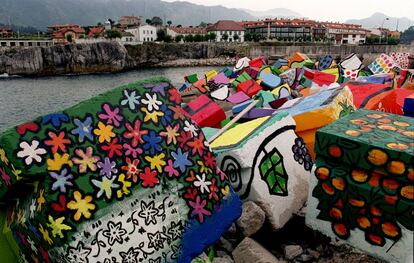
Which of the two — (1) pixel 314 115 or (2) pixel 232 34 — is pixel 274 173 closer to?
(1) pixel 314 115

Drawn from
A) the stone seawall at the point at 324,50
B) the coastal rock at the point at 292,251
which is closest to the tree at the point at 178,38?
the stone seawall at the point at 324,50

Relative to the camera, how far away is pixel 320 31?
96.9 metres

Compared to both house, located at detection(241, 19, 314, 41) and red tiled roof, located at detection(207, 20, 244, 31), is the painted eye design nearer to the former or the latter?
house, located at detection(241, 19, 314, 41)

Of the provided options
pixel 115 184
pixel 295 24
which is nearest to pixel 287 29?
pixel 295 24

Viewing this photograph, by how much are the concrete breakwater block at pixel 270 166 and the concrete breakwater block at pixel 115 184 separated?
438 mm

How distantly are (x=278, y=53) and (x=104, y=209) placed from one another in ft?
214

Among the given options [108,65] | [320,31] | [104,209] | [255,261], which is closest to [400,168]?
[255,261]

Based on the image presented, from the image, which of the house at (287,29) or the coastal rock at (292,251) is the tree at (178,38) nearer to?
the house at (287,29)

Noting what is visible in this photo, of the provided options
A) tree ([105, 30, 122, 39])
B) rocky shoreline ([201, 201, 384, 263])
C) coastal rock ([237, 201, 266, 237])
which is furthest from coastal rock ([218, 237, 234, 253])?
tree ([105, 30, 122, 39])

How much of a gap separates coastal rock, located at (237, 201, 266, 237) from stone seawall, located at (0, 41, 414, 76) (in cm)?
5295

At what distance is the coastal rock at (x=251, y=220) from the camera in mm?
3754

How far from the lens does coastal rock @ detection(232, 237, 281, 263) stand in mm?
3314

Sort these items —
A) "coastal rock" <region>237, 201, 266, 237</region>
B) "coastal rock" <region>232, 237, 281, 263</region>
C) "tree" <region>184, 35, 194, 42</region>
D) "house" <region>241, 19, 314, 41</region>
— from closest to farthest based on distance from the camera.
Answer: "coastal rock" <region>232, 237, 281, 263</region>, "coastal rock" <region>237, 201, 266, 237</region>, "tree" <region>184, 35, 194, 42</region>, "house" <region>241, 19, 314, 41</region>

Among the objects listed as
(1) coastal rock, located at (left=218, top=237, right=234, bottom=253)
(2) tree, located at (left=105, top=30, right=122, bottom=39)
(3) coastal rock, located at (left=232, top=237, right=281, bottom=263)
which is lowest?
(1) coastal rock, located at (left=218, top=237, right=234, bottom=253)
